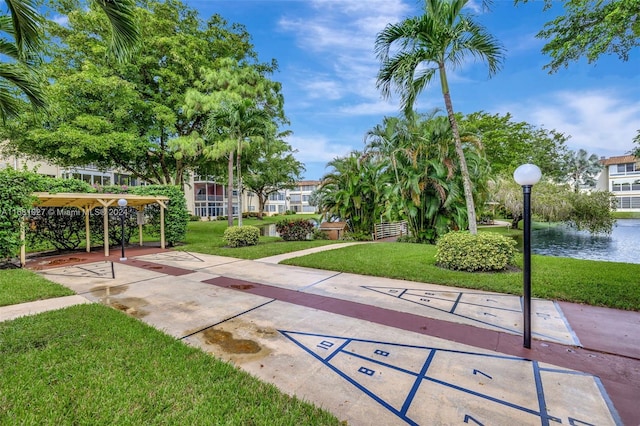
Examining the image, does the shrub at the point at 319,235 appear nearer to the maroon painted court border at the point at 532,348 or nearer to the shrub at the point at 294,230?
the shrub at the point at 294,230

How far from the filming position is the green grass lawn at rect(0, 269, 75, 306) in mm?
4816

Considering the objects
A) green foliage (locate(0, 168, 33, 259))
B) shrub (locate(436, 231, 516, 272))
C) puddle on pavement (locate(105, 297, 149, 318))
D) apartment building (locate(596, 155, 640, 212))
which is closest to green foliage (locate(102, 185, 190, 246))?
green foliage (locate(0, 168, 33, 259))

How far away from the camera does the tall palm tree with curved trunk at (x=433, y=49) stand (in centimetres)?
653

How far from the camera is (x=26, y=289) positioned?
17.5 ft

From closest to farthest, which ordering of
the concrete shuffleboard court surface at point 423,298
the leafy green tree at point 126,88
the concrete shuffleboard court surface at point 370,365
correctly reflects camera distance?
the concrete shuffleboard court surface at point 370,365, the concrete shuffleboard court surface at point 423,298, the leafy green tree at point 126,88

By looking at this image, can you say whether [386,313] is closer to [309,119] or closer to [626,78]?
[626,78]

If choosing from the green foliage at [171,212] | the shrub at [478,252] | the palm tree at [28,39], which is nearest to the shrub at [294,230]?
the green foliage at [171,212]

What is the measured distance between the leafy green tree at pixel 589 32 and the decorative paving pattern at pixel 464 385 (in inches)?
263

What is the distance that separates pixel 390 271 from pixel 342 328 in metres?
3.30

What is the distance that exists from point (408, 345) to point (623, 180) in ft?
168

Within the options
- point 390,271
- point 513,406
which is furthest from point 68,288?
point 513,406

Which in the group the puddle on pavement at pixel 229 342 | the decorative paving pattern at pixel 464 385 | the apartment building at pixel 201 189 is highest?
the apartment building at pixel 201 189

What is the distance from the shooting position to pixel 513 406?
2240 mm

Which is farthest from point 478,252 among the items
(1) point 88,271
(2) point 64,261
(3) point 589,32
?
(2) point 64,261
